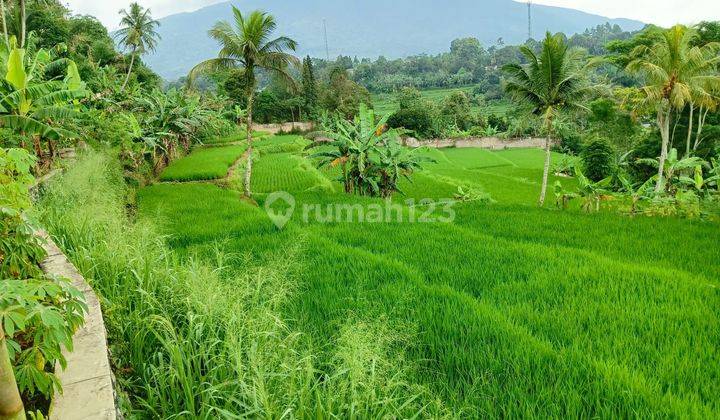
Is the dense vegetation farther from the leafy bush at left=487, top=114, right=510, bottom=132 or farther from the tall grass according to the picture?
the leafy bush at left=487, top=114, right=510, bottom=132

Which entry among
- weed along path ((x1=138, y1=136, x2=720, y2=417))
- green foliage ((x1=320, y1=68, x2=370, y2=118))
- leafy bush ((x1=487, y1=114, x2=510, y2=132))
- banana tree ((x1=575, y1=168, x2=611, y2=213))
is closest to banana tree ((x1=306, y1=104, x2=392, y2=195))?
weed along path ((x1=138, y1=136, x2=720, y2=417))

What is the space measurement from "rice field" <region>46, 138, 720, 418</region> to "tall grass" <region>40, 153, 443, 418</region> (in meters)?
0.06

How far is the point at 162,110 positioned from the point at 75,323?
51.6ft

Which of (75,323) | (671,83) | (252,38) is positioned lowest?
(75,323)

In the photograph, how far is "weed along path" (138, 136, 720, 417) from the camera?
8.57ft

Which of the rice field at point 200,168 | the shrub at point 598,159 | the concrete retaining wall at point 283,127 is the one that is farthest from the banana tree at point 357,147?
the concrete retaining wall at point 283,127

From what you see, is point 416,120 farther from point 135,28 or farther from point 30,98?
point 30,98

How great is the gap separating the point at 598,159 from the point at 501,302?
22.5m

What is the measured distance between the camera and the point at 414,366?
2930mm

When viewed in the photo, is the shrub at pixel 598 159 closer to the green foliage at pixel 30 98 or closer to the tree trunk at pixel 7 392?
the green foliage at pixel 30 98

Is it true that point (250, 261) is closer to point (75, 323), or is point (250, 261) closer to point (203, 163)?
point (75, 323)

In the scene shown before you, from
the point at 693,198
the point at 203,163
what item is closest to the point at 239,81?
the point at 203,163

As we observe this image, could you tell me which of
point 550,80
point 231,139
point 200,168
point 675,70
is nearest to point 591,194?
point 550,80

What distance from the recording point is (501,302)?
402 cm
